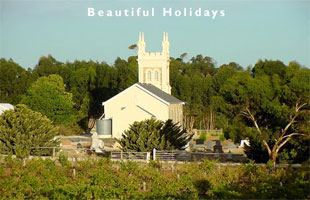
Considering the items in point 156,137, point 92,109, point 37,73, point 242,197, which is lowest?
point 242,197

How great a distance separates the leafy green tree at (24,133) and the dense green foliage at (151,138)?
16.3 ft

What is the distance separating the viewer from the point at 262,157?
34438mm

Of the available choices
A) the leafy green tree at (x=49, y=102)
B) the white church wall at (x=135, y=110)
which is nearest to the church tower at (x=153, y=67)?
the white church wall at (x=135, y=110)

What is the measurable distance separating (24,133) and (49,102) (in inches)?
1369

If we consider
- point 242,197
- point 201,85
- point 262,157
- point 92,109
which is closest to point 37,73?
point 92,109

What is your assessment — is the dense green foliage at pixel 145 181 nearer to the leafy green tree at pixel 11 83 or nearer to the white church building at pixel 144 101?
the white church building at pixel 144 101

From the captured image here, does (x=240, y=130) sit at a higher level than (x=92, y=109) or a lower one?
lower

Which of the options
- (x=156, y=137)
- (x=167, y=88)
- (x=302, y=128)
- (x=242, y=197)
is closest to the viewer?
(x=242, y=197)

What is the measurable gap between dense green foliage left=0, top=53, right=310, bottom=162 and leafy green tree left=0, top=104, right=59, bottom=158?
35.5 ft

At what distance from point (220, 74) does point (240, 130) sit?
50657mm

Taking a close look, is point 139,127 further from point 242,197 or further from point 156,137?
point 242,197

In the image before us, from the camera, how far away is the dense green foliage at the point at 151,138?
37.8m

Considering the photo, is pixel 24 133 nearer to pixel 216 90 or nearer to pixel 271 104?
pixel 271 104

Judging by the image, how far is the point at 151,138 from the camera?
124ft
